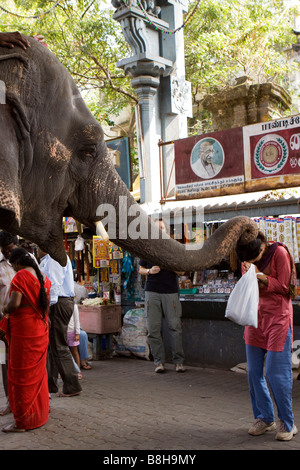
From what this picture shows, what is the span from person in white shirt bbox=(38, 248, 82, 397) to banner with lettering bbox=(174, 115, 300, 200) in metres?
2.66

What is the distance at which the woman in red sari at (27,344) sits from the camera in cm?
512

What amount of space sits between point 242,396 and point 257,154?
3.37 meters

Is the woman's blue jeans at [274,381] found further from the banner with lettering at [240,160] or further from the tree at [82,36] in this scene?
the tree at [82,36]

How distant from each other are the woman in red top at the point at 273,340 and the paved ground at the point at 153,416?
0.21m

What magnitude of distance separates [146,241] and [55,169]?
52 cm

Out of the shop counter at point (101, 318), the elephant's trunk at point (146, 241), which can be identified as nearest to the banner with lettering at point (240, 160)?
the shop counter at point (101, 318)

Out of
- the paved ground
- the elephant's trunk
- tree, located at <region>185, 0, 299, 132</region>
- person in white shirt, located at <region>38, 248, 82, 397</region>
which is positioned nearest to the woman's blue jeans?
the paved ground

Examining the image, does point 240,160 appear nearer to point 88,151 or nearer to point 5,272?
point 5,272

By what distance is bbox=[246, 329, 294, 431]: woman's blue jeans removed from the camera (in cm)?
448

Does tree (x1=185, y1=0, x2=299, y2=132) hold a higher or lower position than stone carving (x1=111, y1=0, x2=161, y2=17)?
higher

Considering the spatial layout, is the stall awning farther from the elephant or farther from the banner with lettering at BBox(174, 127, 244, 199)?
the elephant

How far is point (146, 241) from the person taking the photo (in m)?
2.19

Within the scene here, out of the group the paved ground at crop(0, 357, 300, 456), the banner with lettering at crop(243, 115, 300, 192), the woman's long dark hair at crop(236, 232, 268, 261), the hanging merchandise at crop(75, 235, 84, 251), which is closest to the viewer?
the woman's long dark hair at crop(236, 232, 268, 261)

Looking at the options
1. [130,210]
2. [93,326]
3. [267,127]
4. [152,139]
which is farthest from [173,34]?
[130,210]
